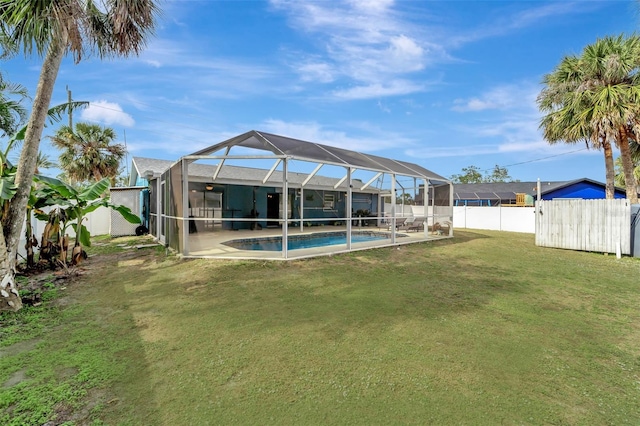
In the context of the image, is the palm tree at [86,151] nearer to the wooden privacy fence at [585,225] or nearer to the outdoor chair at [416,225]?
the outdoor chair at [416,225]

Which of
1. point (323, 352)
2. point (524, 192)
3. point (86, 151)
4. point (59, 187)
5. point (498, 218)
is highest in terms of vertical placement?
point (86, 151)

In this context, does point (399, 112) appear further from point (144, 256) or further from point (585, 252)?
point (144, 256)

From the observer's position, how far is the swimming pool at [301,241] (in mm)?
10781

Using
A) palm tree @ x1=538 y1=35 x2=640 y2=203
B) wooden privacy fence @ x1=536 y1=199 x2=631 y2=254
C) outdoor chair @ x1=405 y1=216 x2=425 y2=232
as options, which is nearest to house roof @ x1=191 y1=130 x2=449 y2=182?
outdoor chair @ x1=405 y1=216 x2=425 y2=232

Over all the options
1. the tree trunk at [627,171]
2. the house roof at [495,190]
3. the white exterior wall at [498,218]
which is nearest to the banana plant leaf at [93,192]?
the tree trunk at [627,171]

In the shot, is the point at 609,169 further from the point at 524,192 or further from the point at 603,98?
the point at 524,192

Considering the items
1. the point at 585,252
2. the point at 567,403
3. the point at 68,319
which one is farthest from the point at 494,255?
the point at 68,319

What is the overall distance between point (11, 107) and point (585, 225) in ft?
60.1

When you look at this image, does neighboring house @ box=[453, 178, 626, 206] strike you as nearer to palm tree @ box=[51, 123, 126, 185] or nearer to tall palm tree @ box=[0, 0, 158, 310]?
tall palm tree @ box=[0, 0, 158, 310]

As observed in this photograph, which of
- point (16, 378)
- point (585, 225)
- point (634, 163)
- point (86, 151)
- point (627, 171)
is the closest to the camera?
point (16, 378)

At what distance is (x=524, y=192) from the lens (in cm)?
2831

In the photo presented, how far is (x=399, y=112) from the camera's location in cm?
2094

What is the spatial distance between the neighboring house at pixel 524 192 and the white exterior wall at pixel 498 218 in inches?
192

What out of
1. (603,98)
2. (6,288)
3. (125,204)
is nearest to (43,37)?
(6,288)
